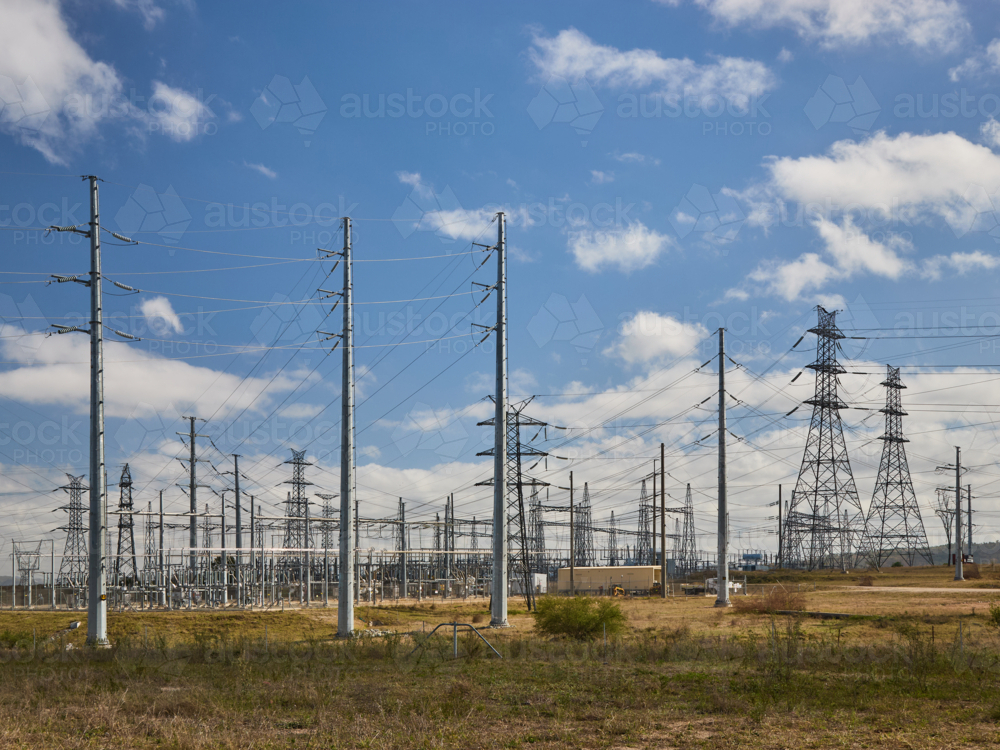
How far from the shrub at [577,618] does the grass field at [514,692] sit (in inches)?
34.7

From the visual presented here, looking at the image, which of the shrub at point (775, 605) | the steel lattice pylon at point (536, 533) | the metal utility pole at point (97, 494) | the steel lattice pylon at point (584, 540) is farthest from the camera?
the steel lattice pylon at point (584, 540)

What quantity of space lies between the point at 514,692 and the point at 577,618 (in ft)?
41.8

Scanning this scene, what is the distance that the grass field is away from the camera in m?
13.4

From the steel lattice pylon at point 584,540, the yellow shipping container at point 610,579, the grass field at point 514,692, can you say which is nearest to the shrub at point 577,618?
the grass field at point 514,692

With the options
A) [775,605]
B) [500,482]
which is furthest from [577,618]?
[775,605]

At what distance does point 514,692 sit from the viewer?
17.4 m

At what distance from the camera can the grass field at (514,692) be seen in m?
13.4

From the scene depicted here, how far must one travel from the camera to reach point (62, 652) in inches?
968

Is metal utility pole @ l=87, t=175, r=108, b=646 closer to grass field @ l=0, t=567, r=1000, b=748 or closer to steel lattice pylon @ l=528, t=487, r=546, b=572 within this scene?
grass field @ l=0, t=567, r=1000, b=748

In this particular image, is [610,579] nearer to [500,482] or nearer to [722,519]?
[722,519]

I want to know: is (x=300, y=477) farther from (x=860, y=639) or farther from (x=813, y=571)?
(x=860, y=639)

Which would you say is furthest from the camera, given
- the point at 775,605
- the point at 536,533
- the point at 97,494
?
the point at 536,533

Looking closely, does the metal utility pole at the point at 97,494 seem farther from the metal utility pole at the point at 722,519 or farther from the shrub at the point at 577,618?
the metal utility pole at the point at 722,519

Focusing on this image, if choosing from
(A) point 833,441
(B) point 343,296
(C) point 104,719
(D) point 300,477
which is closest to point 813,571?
(A) point 833,441
